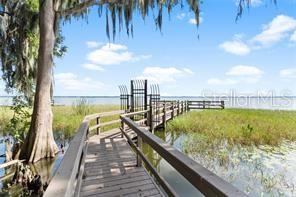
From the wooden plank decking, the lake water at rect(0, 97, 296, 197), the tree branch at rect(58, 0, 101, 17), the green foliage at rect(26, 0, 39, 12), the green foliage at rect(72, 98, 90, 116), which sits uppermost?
the green foliage at rect(26, 0, 39, 12)

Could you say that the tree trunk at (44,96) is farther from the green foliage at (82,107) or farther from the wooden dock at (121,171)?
the green foliage at (82,107)

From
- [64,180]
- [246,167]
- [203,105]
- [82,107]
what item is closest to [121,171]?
[64,180]

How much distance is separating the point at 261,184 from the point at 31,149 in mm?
6666

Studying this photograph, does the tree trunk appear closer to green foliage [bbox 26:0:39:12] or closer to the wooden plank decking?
green foliage [bbox 26:0:39:12]

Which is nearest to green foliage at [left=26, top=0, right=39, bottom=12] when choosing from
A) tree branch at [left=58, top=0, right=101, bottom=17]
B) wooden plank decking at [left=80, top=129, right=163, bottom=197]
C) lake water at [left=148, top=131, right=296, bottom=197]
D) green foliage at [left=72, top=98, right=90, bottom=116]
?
tree branch at [left=58, top=0, right=101, bottom=17]

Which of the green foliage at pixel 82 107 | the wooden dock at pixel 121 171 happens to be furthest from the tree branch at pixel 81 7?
the green foliage at pixel 82 107

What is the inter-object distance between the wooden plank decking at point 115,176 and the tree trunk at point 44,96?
3.07 meters

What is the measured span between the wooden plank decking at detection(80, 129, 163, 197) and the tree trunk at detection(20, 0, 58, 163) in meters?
3.07

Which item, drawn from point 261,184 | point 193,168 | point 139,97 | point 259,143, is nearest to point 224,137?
point 259,143

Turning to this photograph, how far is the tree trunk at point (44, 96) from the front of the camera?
31.5 feet

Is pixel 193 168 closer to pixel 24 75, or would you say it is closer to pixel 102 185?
pixel 102 185

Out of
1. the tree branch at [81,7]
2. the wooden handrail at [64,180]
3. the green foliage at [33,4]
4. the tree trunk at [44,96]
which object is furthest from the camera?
the green foliage at [33,4]

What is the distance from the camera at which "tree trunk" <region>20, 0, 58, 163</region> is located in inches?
378

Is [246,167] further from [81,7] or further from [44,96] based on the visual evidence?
[81,7]
